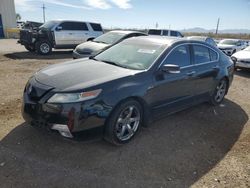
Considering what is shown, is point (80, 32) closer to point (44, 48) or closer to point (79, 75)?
point (44, 48)

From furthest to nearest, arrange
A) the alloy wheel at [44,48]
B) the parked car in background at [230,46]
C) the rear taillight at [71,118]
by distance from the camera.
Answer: the parked car in background at [230,46]
the alloy wheel at [44,48]
the rear taillight at [71,118]

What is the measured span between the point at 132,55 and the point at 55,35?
10.2 meters

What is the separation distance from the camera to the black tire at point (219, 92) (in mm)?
5608

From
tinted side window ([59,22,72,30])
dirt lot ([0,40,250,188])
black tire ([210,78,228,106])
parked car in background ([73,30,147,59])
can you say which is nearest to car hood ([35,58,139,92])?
dirt lot ([0,40,250,188])

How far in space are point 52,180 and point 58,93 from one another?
109 cm

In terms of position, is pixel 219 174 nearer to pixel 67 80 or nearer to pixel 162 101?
pixel 162 101

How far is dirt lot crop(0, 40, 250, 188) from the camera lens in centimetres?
294

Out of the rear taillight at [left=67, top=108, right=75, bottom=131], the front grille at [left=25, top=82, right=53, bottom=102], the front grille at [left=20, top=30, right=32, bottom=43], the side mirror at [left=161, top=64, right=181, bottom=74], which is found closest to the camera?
the rear taillight at [left=67, top=108, right=75, bottom=131]

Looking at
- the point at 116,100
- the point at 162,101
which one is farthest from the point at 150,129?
the point at 116,100

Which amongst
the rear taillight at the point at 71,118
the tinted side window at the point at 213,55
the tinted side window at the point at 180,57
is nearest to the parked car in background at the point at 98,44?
the tinted side window at the point at 213,55

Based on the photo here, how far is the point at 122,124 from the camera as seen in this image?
11.8ft

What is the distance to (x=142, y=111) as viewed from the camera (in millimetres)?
3828

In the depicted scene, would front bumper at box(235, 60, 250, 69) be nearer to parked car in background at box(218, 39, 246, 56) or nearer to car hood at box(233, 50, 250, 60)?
car hood at box(233, 50, 250, 60)

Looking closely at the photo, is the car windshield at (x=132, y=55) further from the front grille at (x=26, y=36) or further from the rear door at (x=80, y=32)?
the rear door at (x=80, y=32)
